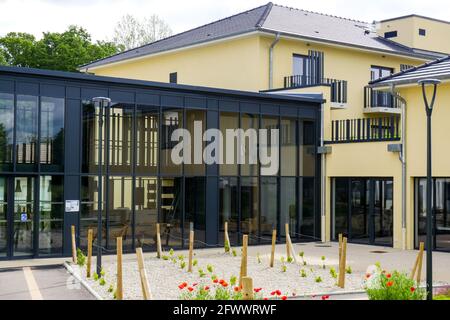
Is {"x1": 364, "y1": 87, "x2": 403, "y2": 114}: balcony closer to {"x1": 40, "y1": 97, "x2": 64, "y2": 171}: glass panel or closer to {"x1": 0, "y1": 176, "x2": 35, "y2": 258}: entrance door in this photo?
{"x1": 40, "y1": 97, "x2": 64, "y2": 171}: glass panel

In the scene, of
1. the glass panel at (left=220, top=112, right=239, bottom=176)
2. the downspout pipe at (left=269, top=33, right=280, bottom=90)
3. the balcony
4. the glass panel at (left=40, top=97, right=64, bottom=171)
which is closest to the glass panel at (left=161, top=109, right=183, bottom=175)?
the glass panel at (left=220, top=112, right=239, bottom=176)

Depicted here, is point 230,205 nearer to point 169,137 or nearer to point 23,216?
point 169,137

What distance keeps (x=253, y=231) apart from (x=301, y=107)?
4855 millimetres

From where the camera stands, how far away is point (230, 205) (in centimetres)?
2225

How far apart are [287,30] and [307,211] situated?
8.19 meters

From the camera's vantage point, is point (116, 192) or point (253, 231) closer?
point (116, 192)

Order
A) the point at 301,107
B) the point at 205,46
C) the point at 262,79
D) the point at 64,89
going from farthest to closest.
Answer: the point at 205,46, the point at 262,79, the point at 301,107, the point at 64,89

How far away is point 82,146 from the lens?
63.1ft

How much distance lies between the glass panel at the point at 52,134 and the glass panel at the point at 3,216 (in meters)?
1.14

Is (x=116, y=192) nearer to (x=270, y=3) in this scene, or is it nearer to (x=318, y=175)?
(x=318, y=175)

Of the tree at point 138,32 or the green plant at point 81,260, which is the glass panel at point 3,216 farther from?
the tree at point 138,32

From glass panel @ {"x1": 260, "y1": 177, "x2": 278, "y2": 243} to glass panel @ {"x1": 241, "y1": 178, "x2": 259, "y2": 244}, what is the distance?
261 mm
